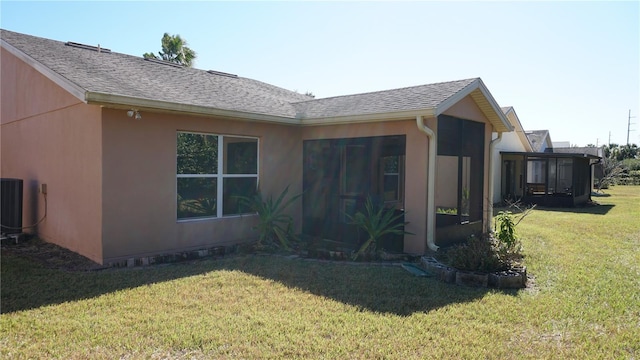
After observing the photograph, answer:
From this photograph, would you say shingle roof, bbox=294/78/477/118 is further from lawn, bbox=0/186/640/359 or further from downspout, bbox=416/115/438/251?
lawn, bbox=0/186/640/359

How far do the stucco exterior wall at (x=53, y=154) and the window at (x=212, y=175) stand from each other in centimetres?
151

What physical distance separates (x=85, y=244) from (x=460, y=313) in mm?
6514

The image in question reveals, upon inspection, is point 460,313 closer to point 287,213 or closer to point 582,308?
point 582,308

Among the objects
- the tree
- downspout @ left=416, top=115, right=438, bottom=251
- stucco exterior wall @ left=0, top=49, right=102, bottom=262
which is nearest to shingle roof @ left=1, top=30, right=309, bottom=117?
stucco exterior wall @ left=0, top=49, right=102, bottom=262

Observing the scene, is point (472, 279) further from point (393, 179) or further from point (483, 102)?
point (393, 179)

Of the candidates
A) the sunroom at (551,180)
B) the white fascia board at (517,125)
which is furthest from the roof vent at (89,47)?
the white fascia board at (517,125)

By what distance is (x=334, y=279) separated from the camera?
21.3ft

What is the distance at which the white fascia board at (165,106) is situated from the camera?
6.51 meters

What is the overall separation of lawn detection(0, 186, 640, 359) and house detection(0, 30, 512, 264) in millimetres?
1237

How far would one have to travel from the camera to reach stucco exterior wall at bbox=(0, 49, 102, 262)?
7.36 meters

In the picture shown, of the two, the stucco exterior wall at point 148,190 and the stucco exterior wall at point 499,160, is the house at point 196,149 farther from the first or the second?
the stucco exterior wall at point 499,160

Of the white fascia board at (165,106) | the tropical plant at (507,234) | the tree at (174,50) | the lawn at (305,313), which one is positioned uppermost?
the tree at (174,50)

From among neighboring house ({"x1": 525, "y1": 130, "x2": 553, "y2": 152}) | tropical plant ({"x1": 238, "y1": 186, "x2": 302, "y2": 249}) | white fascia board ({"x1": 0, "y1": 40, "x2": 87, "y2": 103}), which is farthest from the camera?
neighboring house ({"x1": 525, "y1": 130, "x2": 553, "y2": 152})

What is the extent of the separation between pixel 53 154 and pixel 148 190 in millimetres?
2741
